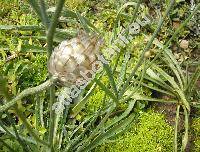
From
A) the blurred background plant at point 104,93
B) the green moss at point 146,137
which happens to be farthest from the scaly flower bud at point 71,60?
the green moss at point 146,137

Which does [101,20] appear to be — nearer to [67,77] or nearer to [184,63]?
[184,63]

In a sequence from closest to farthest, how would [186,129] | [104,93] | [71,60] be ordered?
[71,60], [186,129], [104,93]

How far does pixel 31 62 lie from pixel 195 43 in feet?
3.06

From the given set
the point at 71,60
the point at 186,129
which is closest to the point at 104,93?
the point at 186,129

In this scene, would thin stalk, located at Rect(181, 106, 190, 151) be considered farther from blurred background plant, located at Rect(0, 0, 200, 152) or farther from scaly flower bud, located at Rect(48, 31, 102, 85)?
scaly flower bud, located at Rect(48, 31, 102, 85)

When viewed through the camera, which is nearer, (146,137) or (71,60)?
(71,60)

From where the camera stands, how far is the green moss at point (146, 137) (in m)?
1.80

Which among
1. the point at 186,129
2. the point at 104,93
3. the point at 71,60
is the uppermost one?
the point at 71,60

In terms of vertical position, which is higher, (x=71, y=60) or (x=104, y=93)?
(x=71, y=60)

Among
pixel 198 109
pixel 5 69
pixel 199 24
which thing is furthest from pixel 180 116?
pixel 5 69

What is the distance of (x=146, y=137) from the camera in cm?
186

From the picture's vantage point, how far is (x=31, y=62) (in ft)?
6.57

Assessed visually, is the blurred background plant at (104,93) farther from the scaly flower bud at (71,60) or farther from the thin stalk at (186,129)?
the scaly flower bud at (71,60)

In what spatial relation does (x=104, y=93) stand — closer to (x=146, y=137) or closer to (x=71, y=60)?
(x=146, y=137)
